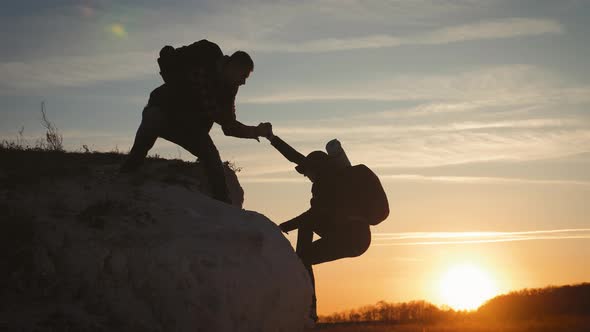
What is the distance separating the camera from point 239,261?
6.54 metres

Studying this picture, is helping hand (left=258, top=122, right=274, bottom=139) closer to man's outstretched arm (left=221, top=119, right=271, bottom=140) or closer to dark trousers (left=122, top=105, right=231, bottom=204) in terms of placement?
man's outstretched arm (left=221, top=119, right=271, bottom=140)

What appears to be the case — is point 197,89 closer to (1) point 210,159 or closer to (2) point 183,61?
(2) point 183,61

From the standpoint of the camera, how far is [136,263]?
19.7ft

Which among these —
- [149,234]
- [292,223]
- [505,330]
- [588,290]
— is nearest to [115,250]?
[149,234]

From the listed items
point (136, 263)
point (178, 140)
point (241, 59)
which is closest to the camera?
point (136, 263)

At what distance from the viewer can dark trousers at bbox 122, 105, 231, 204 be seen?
8.05 m

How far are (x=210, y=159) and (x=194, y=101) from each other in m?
0.73

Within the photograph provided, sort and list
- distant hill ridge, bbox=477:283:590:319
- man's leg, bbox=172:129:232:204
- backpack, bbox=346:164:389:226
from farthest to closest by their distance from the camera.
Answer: distant hill ridge, bbox=477:283:590:319 → backpack, bbox=346:164:389:226 → man's leg, bbox=172:129:232:204

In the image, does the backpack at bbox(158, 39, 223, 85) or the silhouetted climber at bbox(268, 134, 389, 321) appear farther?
the silhouetted climber at bbox(268, 134, 389, 321)

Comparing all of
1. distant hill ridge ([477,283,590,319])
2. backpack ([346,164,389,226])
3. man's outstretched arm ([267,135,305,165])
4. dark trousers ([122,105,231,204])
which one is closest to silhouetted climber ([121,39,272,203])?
dark trousers ([122,105,231,204])

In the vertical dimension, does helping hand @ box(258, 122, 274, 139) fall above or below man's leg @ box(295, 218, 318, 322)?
above

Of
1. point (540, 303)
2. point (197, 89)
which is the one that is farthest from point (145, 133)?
point (540, 303)

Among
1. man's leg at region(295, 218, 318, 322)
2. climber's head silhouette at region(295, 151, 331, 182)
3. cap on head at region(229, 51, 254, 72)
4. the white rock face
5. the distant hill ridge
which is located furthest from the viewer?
the distant hill ridge

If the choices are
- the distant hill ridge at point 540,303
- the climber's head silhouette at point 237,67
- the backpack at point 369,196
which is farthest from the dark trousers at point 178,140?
the distant hill ridge at point 540,303
